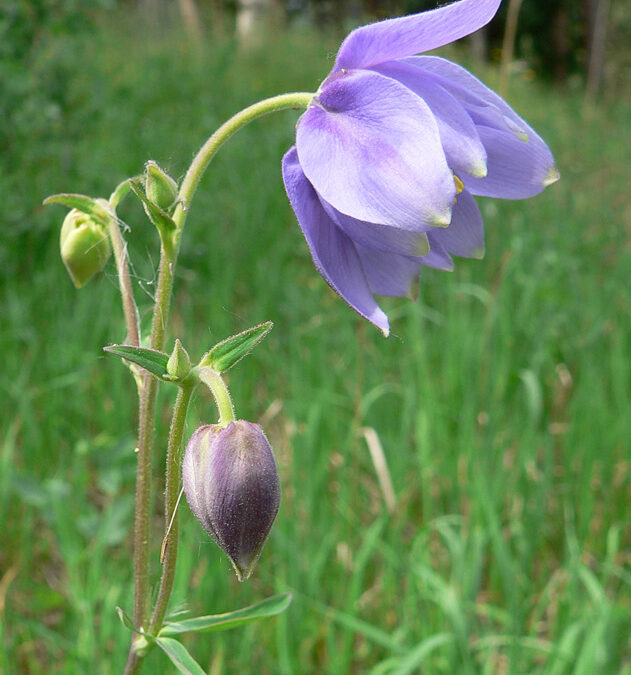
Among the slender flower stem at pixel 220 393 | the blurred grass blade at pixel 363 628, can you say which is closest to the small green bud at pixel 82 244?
the slender flower stem at pixel 220 393

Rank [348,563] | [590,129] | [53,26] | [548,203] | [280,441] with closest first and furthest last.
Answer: [348,563], [280,441], [53,26], [548,203], [590,129]

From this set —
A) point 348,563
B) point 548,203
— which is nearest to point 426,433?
point 348,563

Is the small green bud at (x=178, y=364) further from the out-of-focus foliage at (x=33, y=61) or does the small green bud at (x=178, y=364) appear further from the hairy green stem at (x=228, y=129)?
the out-of-focus foliage at (x=33, y=61)

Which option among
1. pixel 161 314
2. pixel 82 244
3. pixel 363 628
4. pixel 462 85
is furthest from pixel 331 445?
pixel 462 85

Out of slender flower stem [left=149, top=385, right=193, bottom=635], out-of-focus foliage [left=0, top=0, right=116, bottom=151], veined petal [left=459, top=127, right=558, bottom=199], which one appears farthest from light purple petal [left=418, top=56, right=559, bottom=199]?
out-of-focus foliage [left=0, top=0, right=116, bottom=151]

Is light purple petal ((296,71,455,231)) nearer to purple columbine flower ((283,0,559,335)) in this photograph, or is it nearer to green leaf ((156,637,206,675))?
purple columbine flower ((283,0,559,335))

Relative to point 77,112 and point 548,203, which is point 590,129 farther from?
point 77,112

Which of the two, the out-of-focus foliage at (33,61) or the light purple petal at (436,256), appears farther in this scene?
the out-of-focus foliage at (33,61)
